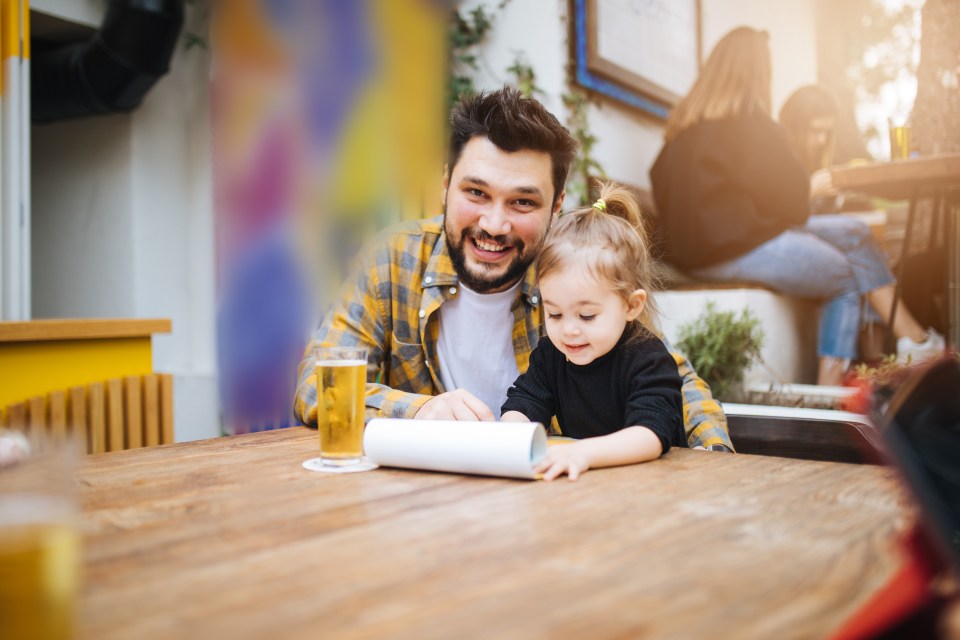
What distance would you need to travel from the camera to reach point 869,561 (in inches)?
25.7

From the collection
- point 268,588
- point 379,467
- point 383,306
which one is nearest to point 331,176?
point 383,306

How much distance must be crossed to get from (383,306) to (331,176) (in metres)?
2.00

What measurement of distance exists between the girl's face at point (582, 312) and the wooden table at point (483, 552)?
43 centimetres

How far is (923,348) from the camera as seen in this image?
11.1 feet

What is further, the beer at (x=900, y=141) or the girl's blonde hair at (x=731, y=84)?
the girl's blonde hair at (x=731, y=84)

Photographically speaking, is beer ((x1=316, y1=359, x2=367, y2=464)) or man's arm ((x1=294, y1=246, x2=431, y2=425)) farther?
man's arm ((x1=294, y1=246, x2=431, y2=425))

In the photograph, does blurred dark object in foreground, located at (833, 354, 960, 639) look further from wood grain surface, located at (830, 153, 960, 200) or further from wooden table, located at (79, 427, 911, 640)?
wood grain surface, located at (830, 153, 960, 200)

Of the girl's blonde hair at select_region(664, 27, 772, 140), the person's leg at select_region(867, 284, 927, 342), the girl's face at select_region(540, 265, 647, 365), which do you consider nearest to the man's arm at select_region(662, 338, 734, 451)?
the girl's face at select_region(540, 265, 647, 365)

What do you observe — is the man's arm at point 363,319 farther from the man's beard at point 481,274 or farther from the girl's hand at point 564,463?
the girl's hand at point 564,463

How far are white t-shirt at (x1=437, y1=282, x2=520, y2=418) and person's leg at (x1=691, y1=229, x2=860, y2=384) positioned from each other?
2103mm

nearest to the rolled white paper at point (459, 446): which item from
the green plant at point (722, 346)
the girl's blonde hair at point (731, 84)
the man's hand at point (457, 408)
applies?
the man's hand at point (457, 408)

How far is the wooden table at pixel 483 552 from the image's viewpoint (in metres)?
0.54

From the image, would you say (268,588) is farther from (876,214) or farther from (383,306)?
(876,214)

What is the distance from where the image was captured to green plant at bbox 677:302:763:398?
3404 mm
